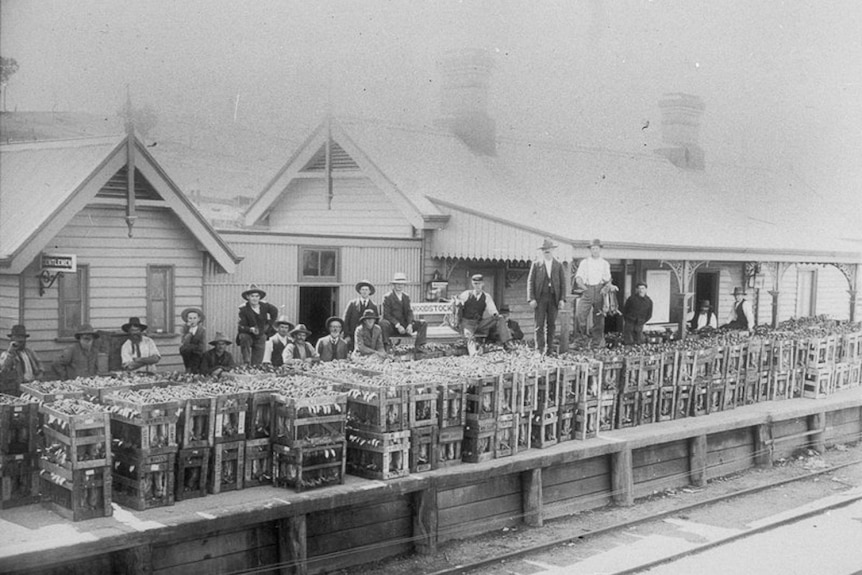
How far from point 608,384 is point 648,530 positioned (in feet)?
6.98

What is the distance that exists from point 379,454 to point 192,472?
1.97 meters

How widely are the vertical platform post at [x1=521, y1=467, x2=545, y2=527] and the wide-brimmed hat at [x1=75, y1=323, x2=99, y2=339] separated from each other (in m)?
6.30

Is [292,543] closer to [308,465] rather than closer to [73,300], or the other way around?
[308,465]

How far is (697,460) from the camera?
13.8m

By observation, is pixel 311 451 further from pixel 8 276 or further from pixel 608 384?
pixel 8 276

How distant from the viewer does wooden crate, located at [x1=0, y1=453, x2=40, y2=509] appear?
811 centimetres

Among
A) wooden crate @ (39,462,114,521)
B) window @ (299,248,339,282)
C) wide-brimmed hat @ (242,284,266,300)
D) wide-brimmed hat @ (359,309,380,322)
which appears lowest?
wooden crate @ (39,462,114,521)

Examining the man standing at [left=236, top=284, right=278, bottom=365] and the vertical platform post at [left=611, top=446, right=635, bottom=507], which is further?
the man standing at [left=236, top=284, right=278, bottom=365]

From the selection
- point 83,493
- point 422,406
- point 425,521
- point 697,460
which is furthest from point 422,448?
point 697,460

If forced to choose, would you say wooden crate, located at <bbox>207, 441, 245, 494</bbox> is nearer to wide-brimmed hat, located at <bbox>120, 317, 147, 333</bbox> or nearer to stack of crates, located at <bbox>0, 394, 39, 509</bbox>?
stack of crates, located at <bbox>0, 394, 39, 509</bbox>

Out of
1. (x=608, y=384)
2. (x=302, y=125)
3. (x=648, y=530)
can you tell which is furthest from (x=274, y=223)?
(x=302, y=125)

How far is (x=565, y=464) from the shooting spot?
39.1ft

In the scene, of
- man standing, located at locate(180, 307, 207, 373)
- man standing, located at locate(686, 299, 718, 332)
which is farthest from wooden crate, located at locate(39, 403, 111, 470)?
man standing, located at locate(686, 299, 718, 332)

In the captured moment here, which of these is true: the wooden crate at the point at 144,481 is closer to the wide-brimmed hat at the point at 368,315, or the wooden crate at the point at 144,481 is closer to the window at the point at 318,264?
the wide-brimmed hat at the point at 368,315
